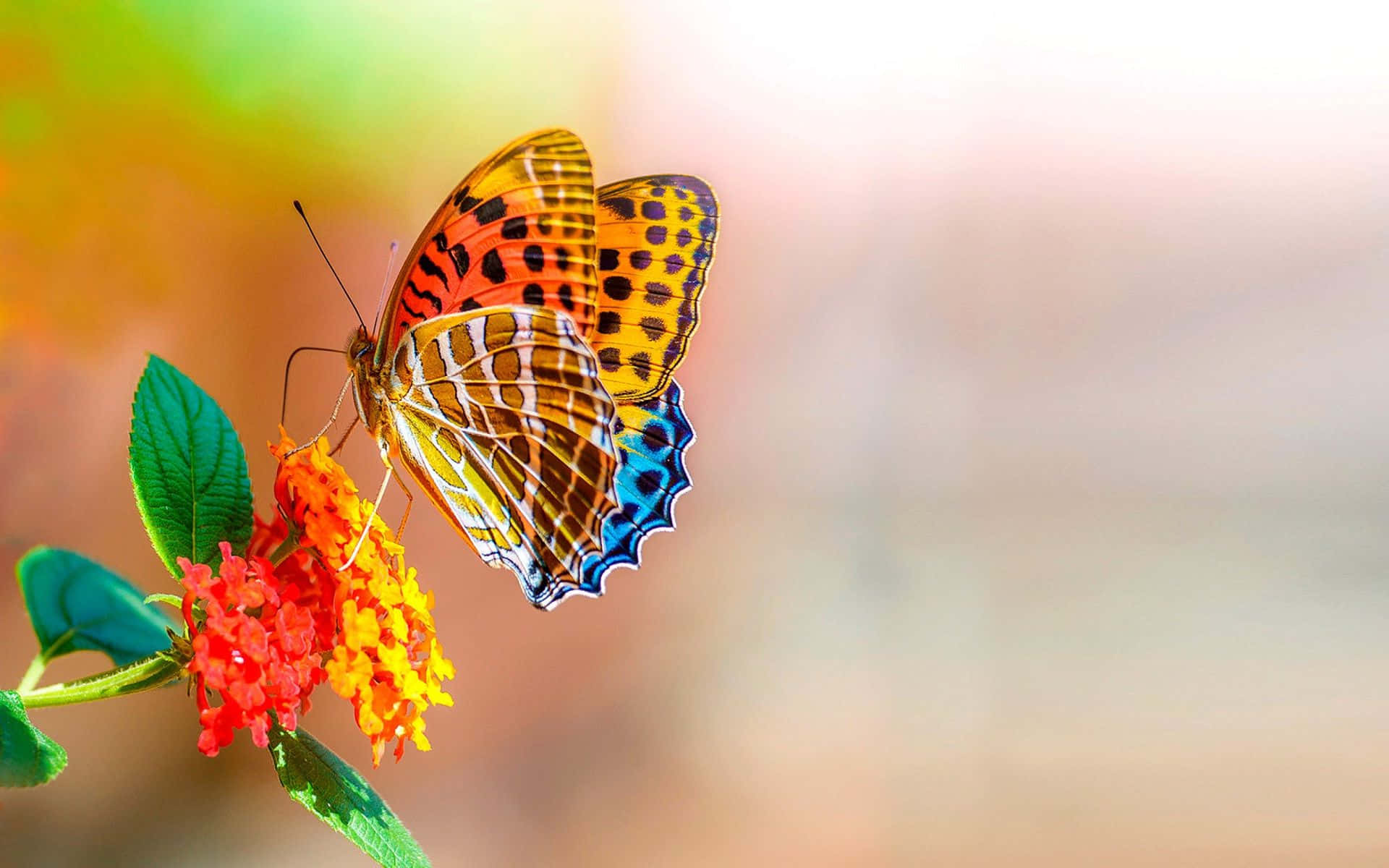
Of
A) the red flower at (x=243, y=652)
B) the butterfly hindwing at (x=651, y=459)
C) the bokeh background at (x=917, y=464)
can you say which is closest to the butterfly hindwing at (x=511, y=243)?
the butterfly hindwing at (x=651, y=459)

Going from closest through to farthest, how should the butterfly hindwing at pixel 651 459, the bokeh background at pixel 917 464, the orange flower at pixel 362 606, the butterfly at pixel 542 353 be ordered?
the orange flower at pixel 362 606
the butterfly at pixel 542 353
the butterfly hindwing at pixel 651 459
the bokeh background at pixel 917 464

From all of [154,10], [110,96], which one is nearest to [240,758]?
[110,96]

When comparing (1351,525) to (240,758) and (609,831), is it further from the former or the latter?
(240,758)

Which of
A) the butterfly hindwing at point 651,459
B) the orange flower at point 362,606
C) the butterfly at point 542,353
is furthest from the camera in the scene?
the butterfly hindwing at point 651,459

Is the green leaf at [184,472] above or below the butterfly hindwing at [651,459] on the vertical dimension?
above

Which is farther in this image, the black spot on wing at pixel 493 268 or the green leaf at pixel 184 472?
the black spot on wing at pixel 493 268

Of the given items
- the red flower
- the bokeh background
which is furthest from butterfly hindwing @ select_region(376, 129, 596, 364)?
the bokeh background

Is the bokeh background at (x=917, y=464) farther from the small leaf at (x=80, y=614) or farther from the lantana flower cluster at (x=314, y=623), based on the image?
the lantana flower cluster at (x=314, y=623)

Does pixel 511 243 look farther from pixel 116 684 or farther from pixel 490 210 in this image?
pixel 116 684
